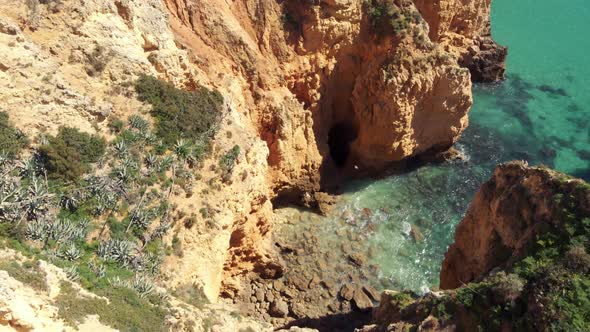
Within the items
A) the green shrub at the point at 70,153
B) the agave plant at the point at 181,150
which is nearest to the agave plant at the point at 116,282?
the green shrub at the point at 70,153

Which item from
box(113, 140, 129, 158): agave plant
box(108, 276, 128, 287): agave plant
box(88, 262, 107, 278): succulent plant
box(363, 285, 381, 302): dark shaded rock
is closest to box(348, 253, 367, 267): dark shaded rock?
box(363, 285, 381, 302): dark shaded rock

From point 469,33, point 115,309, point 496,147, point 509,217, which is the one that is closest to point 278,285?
point 115,309

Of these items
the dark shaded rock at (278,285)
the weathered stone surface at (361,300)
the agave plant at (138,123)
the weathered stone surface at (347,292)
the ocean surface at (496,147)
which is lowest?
the weathered stone surface at (361,300)

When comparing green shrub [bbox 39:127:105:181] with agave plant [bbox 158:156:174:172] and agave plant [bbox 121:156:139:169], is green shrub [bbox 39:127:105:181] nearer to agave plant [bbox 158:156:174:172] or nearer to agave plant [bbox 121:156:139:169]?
agave plant [bbox 121:156:139:169]

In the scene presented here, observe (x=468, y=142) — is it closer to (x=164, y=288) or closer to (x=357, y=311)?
(x=357, y=311)

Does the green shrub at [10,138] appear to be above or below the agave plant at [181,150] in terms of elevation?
above

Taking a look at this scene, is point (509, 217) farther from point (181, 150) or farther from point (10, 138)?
point (10, 138)

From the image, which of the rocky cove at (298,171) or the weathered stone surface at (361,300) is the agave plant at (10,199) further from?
the weathered stone surface at (361,300)
